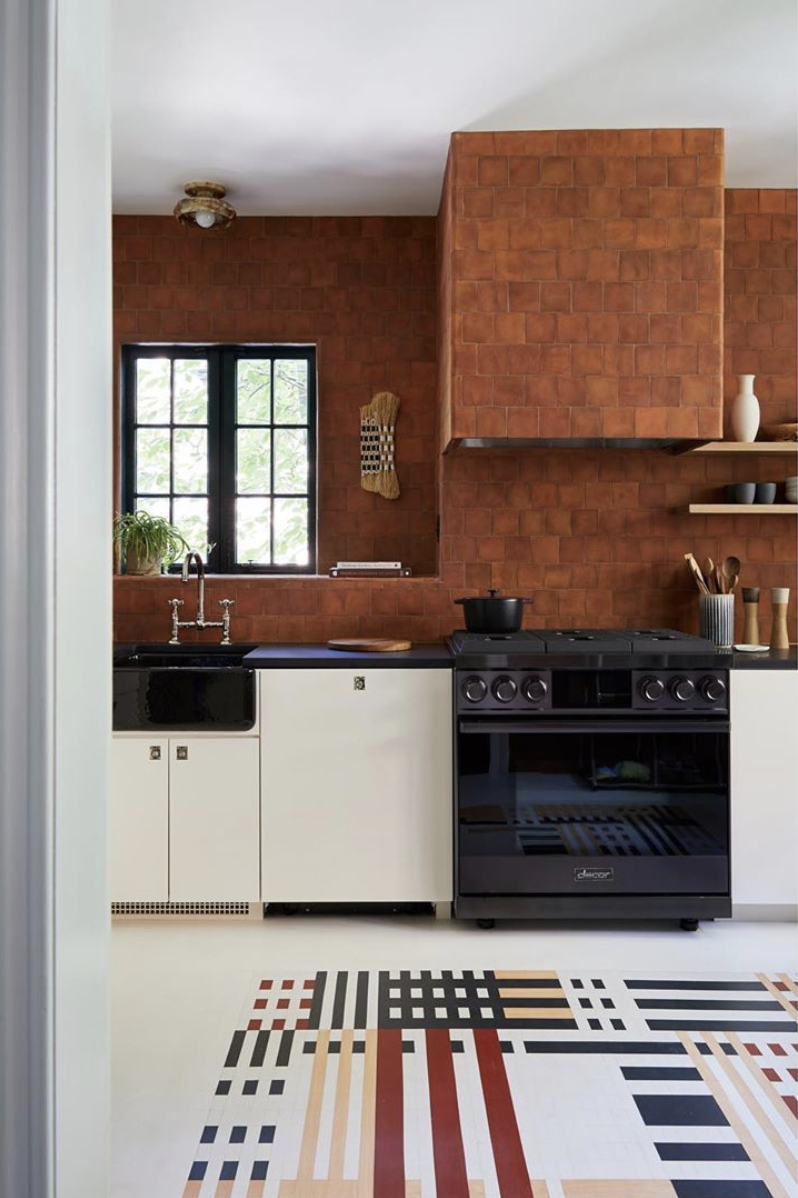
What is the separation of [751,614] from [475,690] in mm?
1311

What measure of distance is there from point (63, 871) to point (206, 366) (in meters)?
3.48

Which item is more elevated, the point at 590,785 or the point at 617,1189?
the point at 590,785

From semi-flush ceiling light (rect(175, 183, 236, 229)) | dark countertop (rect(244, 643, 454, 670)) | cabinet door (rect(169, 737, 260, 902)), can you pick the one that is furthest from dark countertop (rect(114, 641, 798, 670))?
semi-flush ceiling light (rect(175, 183, 236, 229))

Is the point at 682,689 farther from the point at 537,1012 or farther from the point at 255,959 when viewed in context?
the point at 255,959

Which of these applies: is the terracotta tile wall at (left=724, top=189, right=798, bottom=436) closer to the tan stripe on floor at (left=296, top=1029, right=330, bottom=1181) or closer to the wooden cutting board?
the wooden cutting board

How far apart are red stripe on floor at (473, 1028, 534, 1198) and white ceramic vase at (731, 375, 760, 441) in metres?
2.46

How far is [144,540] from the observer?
12.3 ft

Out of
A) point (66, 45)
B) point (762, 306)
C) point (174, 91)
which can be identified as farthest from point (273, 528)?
point (66, 45)

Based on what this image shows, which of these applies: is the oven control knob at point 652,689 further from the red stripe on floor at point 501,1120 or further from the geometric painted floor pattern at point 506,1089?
the red stripe on floor at point 501,1120

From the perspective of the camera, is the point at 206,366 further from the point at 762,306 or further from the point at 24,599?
the point at 24,599

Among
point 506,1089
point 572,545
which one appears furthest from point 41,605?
point 572,545

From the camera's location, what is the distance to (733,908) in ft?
10.6

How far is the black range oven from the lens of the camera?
3.06 meters

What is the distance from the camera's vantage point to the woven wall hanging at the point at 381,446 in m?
3.96
